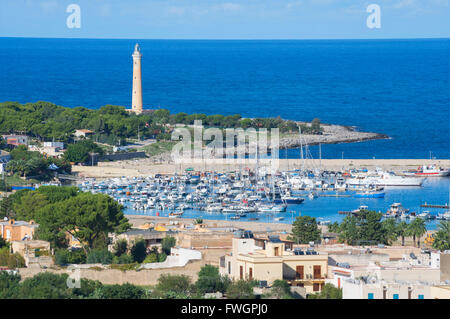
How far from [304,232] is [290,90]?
3795 inches

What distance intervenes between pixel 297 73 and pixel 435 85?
3049 cm

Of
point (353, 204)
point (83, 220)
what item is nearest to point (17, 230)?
point (83, 220)

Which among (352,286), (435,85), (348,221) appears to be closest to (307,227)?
(348,221)

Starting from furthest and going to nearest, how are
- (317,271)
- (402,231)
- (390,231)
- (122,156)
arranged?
(122,156)
(402,231)
(390,231)
(317,271)

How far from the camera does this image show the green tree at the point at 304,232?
31.4m

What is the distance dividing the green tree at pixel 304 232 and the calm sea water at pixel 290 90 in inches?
1251

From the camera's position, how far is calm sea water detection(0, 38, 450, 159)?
8350cm

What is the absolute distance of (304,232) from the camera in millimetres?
31969

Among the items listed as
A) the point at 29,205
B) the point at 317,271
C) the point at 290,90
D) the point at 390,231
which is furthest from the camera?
the point at 290,90

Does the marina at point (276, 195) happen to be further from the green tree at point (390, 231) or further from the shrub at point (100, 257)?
the shrub at point (100, 257)

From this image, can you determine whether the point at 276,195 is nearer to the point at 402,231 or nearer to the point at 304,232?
the point at 402,231

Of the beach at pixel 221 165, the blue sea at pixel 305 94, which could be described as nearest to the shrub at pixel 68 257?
the blue sea at pixel 305 94
